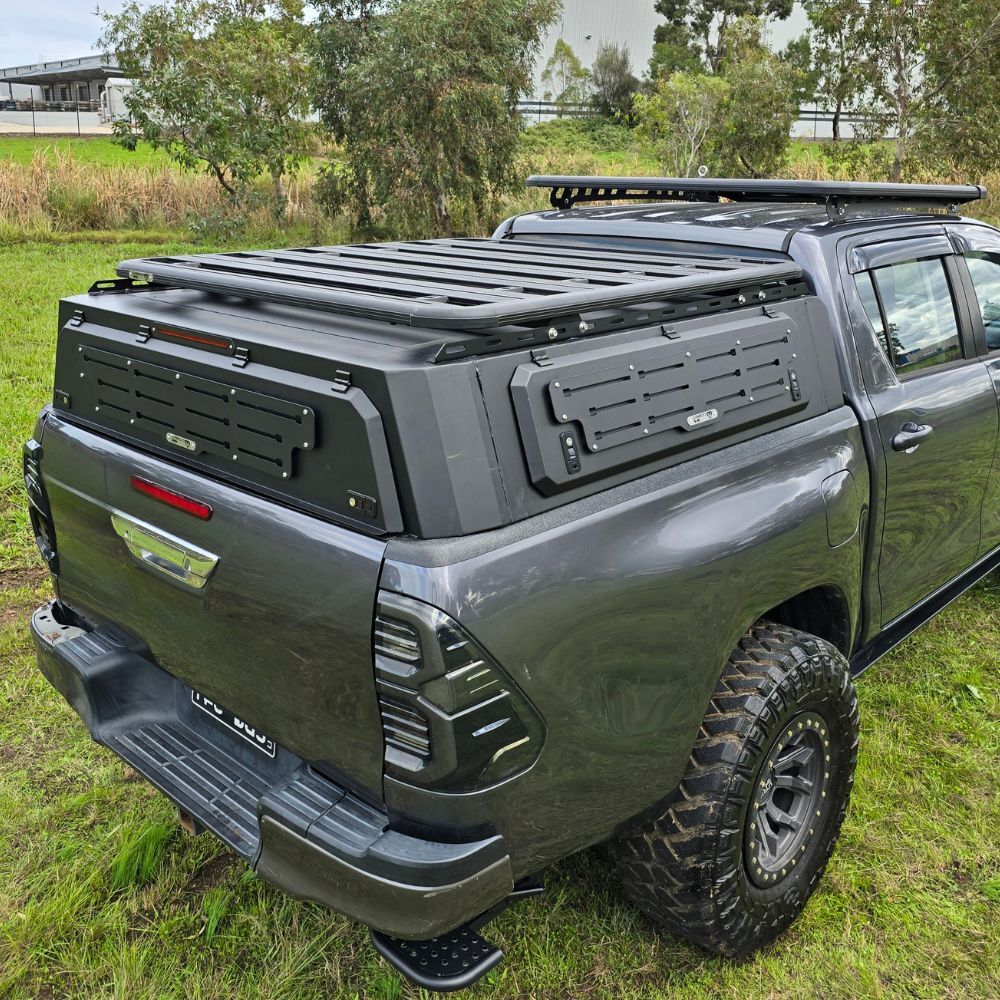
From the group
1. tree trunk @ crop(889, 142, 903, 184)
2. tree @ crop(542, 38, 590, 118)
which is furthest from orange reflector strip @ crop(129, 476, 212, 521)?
tree @ crop(542, 38, 590, 118)

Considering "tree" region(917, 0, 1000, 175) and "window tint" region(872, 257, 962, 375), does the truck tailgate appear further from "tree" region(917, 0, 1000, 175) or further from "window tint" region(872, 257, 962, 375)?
"tree" region(917, 0, 1000, 175)

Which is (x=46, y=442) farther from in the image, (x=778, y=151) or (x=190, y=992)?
(x=778, y=151)

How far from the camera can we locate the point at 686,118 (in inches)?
664

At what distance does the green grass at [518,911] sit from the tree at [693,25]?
52555mm

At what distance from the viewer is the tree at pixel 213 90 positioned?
1533cm

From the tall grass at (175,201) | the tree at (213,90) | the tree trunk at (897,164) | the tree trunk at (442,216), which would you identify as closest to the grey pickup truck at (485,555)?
the tree trunk at (442,216)

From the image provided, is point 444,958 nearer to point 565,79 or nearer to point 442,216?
point 442,216

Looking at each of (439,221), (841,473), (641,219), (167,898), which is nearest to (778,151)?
→ (439,221)

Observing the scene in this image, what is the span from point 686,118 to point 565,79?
35066 mm

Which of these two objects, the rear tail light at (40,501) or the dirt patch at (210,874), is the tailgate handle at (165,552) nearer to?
the rear tail light at (40,501)

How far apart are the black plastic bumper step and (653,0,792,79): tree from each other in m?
53.8

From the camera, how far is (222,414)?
7.34 feet

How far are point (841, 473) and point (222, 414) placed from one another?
1762mm

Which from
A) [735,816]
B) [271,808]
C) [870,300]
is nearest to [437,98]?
[870,300]
